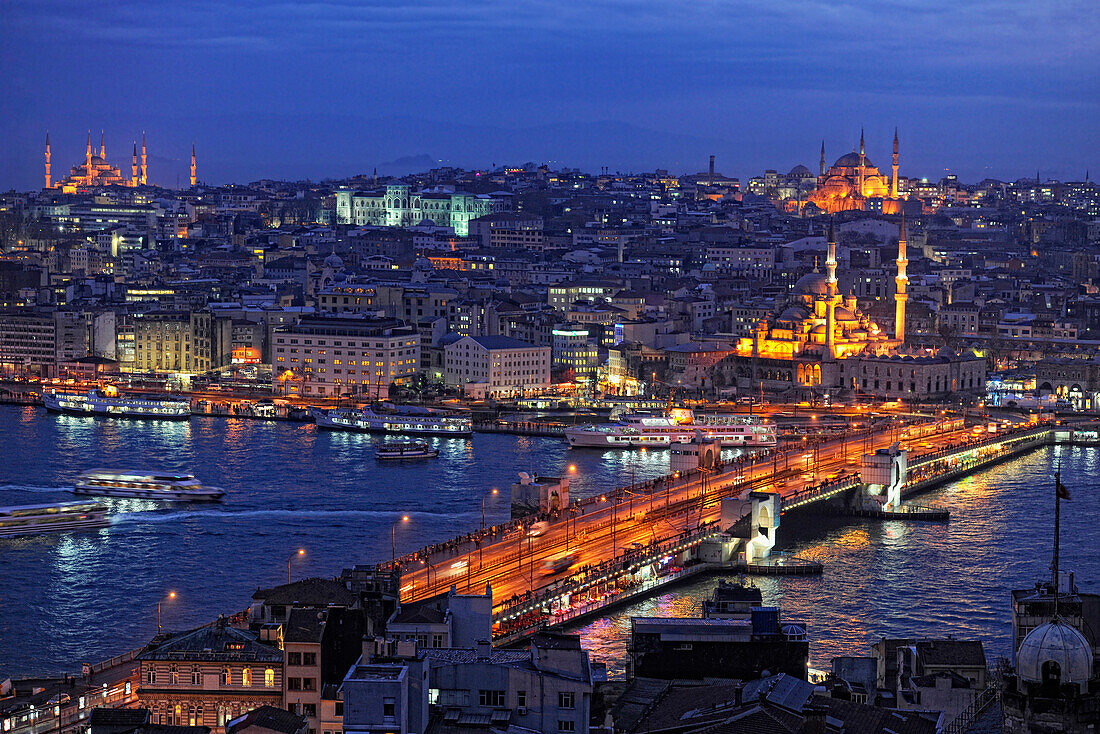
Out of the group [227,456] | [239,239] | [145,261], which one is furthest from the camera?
[239,239]

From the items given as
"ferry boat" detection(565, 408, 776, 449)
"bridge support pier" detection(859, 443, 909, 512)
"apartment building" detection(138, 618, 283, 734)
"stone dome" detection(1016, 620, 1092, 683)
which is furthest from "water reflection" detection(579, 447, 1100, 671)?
"stone dome" detection(1016, 620, 1092, 683)

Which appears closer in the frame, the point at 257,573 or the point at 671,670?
the point at 671,670

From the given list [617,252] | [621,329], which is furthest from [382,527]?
[617,252]

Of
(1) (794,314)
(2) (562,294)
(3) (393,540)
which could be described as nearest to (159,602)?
(3) (393,540)

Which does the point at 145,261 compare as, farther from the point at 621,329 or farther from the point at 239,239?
the point at 621,329

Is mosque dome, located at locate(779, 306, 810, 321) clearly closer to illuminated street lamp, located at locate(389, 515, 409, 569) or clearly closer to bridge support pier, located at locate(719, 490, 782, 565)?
bridge support pier, located at locate(719, 490, 782, 565)

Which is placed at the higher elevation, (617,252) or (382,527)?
(617,252)
